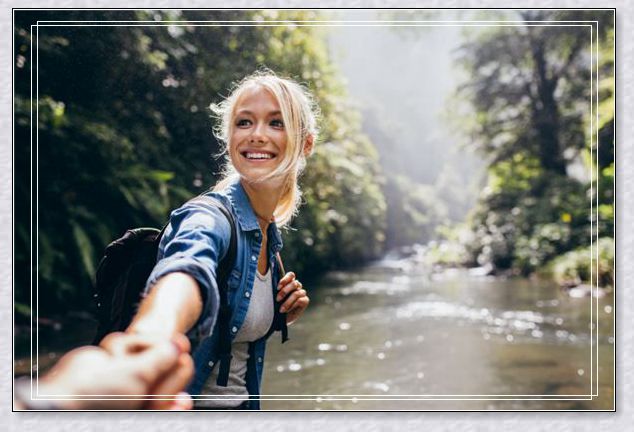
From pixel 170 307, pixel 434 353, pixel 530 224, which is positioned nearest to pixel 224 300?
pixel 170 307

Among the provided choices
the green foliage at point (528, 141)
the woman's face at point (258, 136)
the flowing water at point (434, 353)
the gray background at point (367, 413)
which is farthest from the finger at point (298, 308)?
the green foliage at point (528, 141)

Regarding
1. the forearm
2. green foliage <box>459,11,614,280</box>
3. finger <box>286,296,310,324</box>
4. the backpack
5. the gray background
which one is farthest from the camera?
green foliage <box>459,11,614,280</box>

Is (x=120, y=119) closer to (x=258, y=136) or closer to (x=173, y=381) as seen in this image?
(x=258, y=136)

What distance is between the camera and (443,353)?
14.1ft

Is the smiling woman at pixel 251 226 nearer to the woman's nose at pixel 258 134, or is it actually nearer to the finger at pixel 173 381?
the woman's nose at pixel 258 134

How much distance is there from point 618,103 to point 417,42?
5.13 ft

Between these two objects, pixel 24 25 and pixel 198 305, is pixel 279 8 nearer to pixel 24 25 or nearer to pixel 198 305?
pixel 24 25

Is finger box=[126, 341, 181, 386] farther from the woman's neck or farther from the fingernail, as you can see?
the woman's neck

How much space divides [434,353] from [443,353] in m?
0.07

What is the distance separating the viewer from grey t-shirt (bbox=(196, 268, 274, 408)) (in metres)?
1.11

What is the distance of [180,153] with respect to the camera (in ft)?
15.3

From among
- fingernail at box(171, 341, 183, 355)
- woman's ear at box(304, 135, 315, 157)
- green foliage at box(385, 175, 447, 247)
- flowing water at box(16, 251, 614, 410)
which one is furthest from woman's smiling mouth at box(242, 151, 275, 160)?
green foliage at box(385, 175, 447, 247)

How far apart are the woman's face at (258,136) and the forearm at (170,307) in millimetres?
486

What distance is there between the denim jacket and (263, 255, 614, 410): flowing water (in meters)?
1.71
